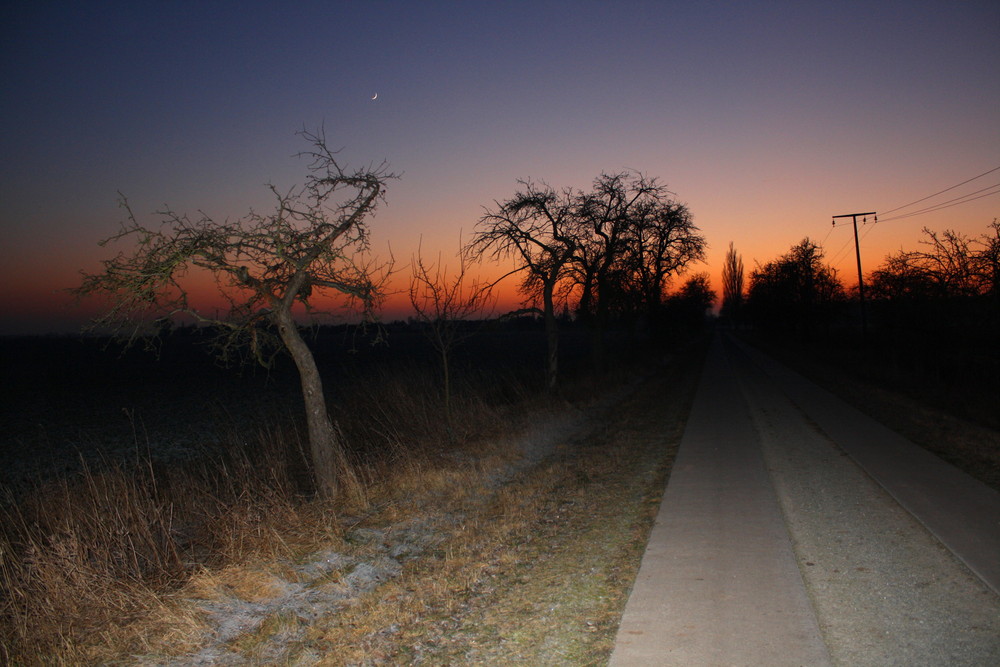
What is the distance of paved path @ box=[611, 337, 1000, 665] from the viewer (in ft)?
12.1

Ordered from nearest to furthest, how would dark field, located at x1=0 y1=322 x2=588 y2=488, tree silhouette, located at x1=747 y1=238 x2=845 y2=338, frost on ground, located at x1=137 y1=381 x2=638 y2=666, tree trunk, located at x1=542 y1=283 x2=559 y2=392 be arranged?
frost on ground, located at x1=137 y1=381 x2=638 y2=666, dark field, located at x1=0 y1=322 x2=588 y2=488, tree trunk, located at x1=542 y1=283 x2=559 y2=392, tree silhouette, located at x1=747 y1=238 x2=845 y2=338

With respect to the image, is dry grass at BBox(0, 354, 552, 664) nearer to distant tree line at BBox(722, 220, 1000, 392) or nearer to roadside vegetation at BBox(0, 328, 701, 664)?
roadside vegetation at BBox(0, 328, 701, 664)

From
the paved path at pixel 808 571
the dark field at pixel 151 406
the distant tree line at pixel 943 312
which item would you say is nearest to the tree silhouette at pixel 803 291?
the distant tree line at pixel 943 312

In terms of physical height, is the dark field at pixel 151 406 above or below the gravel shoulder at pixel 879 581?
above

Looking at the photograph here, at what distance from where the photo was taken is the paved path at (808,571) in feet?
12.1

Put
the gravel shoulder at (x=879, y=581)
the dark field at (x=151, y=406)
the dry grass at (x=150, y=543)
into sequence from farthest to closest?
the dark field at (x=151, y=406) < the dry grass at (x=150, y=543) < the gravel shoulder at (x=879, y=581)

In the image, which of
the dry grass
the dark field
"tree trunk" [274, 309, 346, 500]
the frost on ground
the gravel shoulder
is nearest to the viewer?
the gravel shoulder

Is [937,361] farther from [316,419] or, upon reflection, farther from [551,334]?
[316,419]

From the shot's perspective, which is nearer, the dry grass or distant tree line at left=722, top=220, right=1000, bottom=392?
the dry grass

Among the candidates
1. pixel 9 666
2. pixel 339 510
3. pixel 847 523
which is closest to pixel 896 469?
pixel 847 523

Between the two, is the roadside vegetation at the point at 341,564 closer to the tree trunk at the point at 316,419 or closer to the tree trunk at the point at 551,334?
the tree trunk at the point at 316,419

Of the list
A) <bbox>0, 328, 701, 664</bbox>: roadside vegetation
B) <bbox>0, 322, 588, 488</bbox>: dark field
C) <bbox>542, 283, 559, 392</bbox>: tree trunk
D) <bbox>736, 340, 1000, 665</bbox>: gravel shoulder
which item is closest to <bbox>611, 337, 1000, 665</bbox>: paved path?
<bbox>736, 340, 1000, 665</bbox>: gravel shoulder

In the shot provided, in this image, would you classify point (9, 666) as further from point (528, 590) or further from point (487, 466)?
point (487, 466)

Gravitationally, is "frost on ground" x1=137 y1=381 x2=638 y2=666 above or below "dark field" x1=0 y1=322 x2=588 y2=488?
below
